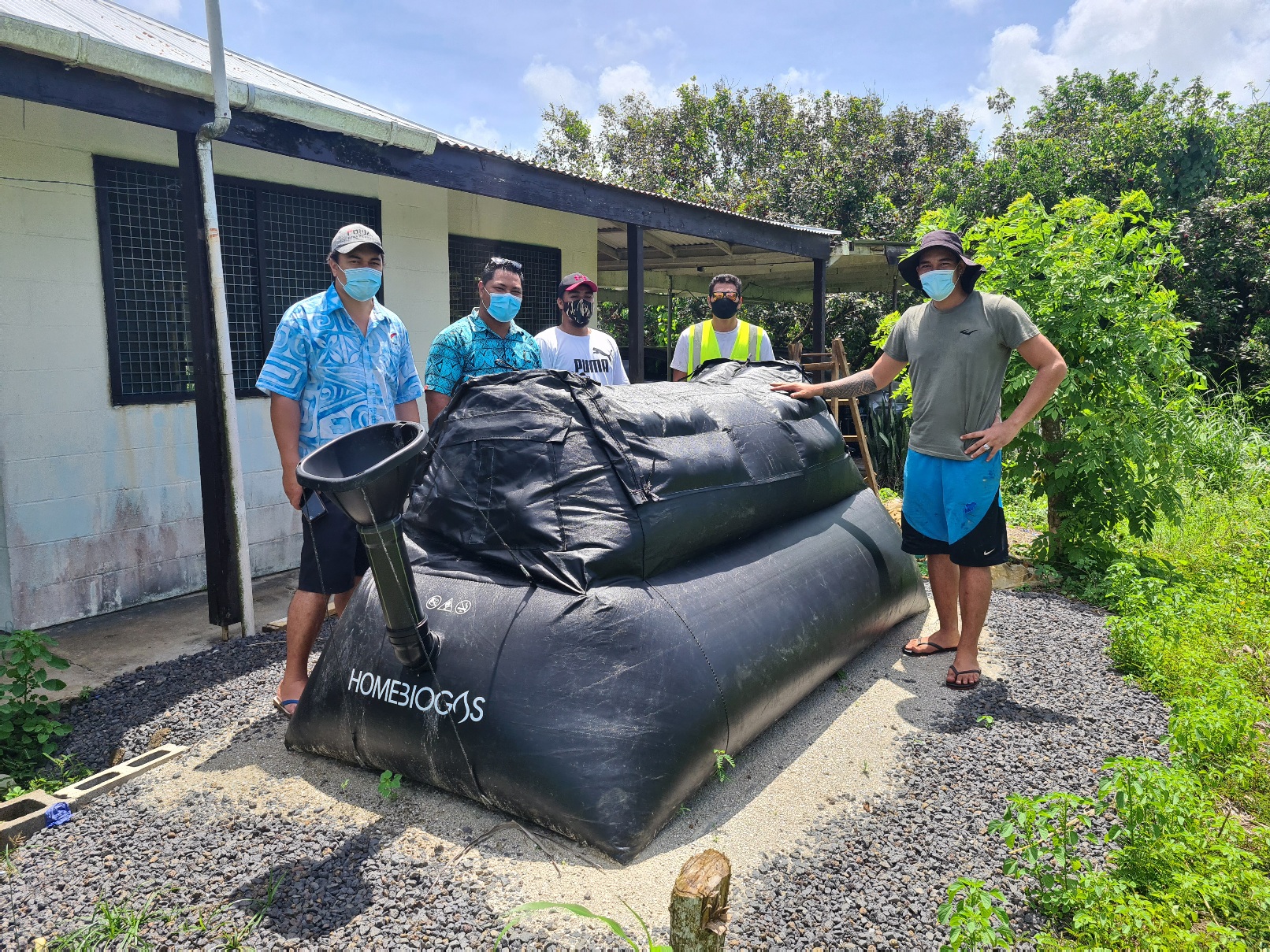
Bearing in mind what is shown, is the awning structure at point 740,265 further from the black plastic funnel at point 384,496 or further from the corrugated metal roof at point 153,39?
the black plastic funnel at point 384,496

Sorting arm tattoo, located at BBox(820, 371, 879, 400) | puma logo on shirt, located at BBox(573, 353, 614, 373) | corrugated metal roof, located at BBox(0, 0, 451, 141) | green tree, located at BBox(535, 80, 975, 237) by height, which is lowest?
arm tattoo, located at BBox(820, 371, 879, 400)

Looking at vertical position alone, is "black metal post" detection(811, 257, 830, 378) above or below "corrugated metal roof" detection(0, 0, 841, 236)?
below

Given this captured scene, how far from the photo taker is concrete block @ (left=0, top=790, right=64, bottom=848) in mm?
2574

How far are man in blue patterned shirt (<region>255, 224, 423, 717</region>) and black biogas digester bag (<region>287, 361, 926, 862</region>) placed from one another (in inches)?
13.0

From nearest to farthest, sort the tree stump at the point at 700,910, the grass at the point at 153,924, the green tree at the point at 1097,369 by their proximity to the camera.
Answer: the tree stump at the point at 700,910 → the grass at the point at 153,924 → the green tree at the point at 1097,369

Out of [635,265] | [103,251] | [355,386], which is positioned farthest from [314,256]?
[355,386]

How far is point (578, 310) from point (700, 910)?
10.4 ft

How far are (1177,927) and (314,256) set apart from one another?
607cm

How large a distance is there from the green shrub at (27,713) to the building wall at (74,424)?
1.39 metres

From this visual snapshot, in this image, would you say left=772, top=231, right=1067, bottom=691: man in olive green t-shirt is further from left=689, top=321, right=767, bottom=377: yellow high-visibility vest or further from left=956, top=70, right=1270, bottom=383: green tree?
left=956, top=70, right=1270, bottom=383: green tree

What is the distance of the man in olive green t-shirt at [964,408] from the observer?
3686mm

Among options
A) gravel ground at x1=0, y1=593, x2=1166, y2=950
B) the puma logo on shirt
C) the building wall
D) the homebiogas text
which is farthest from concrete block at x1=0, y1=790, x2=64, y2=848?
the puma logo on shirt

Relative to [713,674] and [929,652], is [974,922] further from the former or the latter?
[929,652]

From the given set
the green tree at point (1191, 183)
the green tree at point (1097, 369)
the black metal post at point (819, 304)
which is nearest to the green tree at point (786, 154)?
Answer: the green tree at point (1191, 183)
